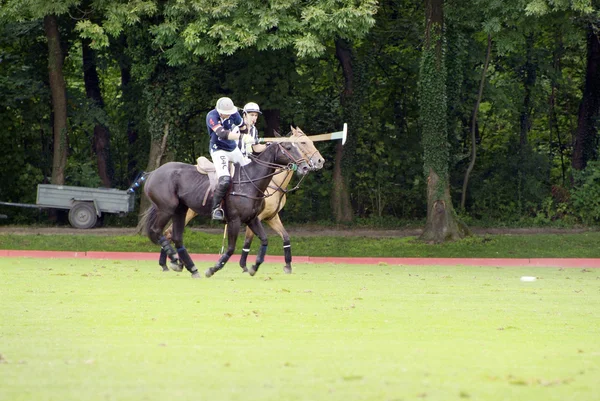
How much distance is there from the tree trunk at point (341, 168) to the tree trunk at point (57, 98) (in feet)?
26.4

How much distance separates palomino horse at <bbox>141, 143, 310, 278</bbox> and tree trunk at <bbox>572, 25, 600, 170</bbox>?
18.0 m

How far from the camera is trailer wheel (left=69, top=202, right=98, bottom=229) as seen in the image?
31.3 meters

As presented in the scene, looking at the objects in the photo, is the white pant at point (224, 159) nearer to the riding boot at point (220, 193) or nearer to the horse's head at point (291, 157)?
the riding boot at point (220, 193)

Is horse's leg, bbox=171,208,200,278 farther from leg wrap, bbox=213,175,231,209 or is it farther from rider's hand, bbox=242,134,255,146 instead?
rider's hand, bbox=242,134,255,146

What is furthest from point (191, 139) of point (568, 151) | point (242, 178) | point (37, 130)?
point (242, 178)

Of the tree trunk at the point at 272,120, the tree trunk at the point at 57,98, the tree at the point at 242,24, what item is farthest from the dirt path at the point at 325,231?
the tree at the point at 242,24

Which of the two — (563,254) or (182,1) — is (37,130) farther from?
(563,254)

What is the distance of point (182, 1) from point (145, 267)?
7.60 meters

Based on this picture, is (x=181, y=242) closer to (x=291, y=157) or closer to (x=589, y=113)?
(x=291, y=157)

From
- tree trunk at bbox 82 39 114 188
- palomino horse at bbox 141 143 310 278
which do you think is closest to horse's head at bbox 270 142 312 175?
palomino horse at bbox 141 143 310 278

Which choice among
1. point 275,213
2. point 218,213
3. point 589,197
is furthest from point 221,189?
point 589,197

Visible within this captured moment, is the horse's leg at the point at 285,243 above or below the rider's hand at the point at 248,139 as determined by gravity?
below

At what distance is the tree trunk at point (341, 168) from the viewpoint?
108 feet

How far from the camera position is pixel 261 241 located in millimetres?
17859
